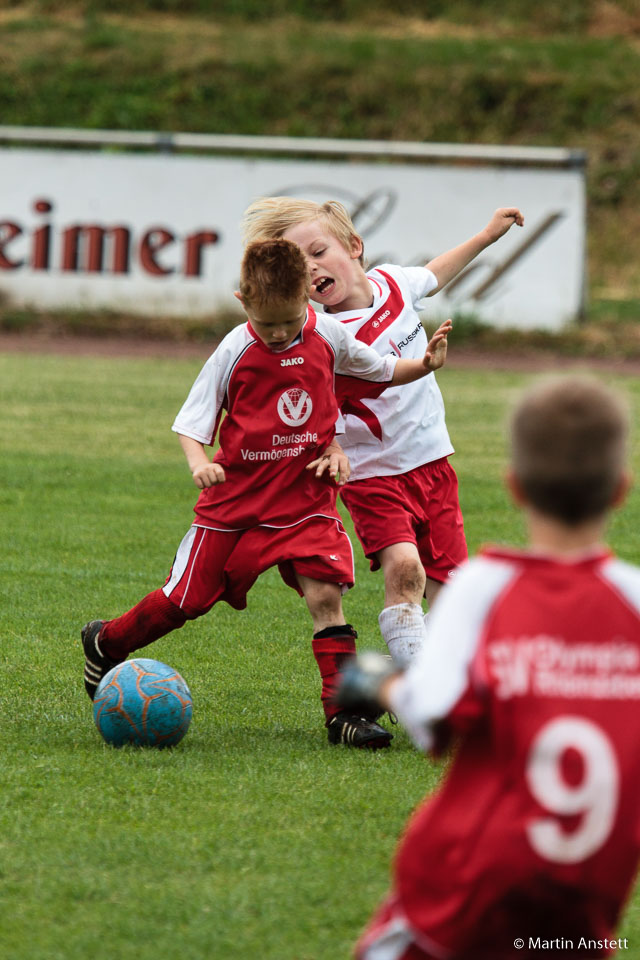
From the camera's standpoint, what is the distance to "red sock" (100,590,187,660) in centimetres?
478

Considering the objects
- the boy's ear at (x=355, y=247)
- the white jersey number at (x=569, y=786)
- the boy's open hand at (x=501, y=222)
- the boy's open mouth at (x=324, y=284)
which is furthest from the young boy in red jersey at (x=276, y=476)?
the white jersey number at (x=569, y=786)

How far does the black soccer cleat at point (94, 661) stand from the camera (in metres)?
4.95

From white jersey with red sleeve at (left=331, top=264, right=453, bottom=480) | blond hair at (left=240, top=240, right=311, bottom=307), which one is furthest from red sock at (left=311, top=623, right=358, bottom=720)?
blond hair at (left=240, top=240, right=311, bottom=307)

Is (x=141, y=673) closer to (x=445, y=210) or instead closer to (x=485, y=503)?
(x=485, y=503)

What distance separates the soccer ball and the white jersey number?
2.52m

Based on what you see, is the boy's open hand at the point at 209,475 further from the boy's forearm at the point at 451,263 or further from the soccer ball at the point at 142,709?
the boy's forearm at the point at 451,263

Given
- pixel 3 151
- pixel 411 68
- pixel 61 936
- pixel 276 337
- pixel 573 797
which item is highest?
pixel 411 68

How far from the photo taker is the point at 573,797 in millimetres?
2074

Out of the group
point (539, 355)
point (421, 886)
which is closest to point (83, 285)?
point (539, 355)

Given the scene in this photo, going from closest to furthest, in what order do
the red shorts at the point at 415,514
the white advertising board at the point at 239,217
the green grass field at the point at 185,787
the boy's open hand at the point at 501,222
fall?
the green grass field at the point at 185,787 → the red shorts at the point at 415,514 → the boy's open hand at the point at 501,222 → the white advertising board at the point at 239,217

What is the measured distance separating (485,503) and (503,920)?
7.25 m

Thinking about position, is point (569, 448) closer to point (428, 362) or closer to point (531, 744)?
point (531, 744)

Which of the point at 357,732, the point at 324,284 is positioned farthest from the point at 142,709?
the point at 324,284

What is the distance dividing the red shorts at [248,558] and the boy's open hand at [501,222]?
138cm
